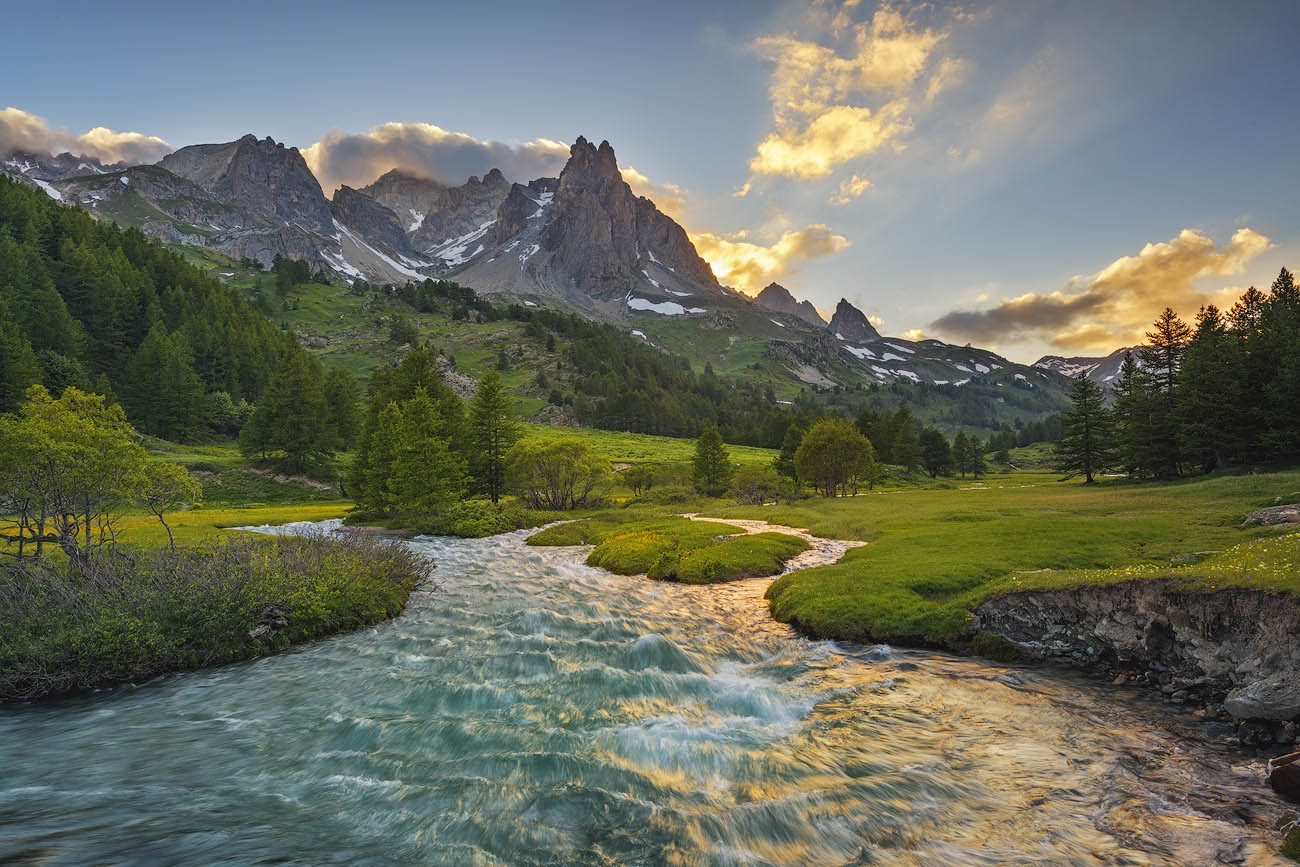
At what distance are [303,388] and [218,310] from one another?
82690mm

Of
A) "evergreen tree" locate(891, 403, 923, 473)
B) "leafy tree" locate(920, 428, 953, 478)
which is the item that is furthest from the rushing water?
"leafy tree" locate(920, 428, 953, 478)

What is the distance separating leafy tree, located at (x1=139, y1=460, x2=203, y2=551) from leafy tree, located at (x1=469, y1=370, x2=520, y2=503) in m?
44.2

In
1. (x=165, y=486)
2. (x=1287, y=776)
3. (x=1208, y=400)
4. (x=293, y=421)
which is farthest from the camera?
(x=293, y=421)

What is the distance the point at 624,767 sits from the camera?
1141 centimetres

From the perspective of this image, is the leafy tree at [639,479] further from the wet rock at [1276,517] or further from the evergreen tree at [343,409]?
the wet rock at [1276,517]

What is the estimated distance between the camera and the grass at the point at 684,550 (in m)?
31.9

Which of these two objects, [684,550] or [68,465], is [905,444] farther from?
[68,465]

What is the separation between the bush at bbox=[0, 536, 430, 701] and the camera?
15.0 metres

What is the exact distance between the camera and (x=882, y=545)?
33125 millimetres

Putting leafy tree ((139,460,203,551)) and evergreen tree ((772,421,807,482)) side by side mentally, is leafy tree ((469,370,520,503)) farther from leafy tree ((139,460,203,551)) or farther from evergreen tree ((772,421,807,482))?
leafy tree ((139,460,203,551))

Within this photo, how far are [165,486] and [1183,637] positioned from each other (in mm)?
34290

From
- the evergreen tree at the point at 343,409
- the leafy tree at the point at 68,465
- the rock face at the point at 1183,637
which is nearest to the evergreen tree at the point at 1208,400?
the rock face at the point at 1183,637

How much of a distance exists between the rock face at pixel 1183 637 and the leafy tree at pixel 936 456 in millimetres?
123964

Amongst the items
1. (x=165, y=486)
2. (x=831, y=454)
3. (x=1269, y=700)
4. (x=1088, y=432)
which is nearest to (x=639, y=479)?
(x=831, y=454)
